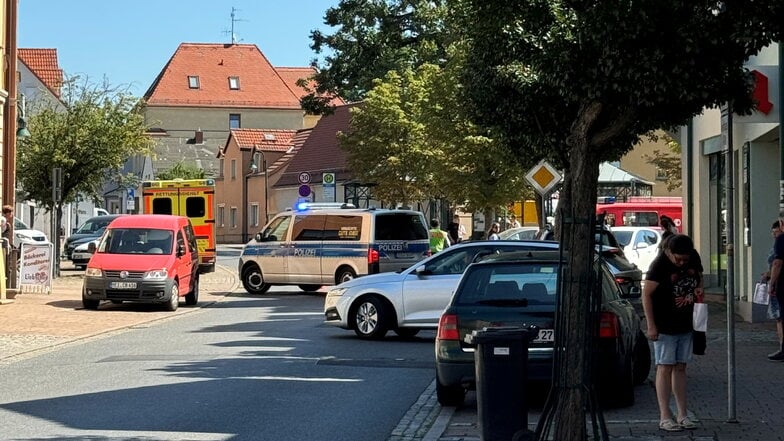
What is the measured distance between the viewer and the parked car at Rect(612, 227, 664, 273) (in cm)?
3516

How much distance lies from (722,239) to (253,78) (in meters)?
76.9

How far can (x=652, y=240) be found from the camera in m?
36.0

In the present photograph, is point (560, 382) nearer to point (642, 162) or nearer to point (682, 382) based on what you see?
point (682, 382)

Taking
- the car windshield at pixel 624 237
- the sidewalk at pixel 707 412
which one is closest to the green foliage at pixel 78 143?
the car windshield at pixel 624 237

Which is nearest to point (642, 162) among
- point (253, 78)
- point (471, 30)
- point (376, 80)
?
point (253, 78)

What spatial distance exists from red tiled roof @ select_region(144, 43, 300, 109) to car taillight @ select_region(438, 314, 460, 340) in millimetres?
86753

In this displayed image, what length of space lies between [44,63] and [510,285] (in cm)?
6905

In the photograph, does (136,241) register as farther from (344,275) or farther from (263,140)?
(263,140)

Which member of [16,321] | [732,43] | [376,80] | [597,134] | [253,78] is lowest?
[16,321]

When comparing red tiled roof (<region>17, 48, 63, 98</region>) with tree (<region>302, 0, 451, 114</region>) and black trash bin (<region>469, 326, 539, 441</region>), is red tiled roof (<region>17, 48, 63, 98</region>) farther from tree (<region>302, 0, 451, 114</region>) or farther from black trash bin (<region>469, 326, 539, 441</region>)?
black trash bin (<region>469, 326, 539, 441</region>)

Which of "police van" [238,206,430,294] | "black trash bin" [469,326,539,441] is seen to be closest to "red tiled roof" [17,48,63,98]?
"police van" [238,206,430,294]

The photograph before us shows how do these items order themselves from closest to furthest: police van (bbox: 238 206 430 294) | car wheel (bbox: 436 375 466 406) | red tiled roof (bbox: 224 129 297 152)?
car wheel (bbox: 436 375 466 406)
police van (bbox: 238 206 430 294)
red tiled roof (bbox: 224 129 297 152)

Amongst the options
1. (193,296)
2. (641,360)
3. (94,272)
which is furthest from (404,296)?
(193,296)

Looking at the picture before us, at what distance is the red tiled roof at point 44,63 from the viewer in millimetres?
74162
